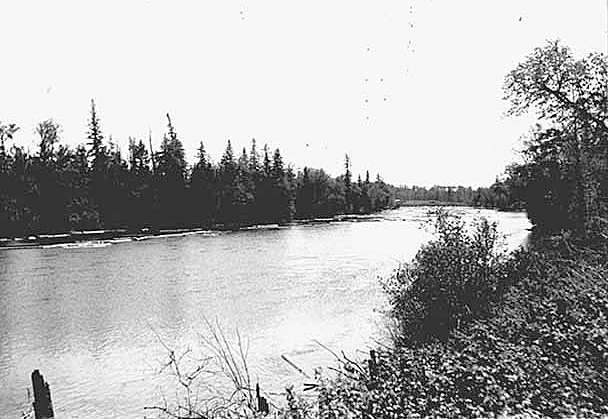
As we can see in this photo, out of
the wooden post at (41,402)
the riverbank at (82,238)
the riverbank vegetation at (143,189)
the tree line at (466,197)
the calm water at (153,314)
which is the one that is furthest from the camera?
the tree line at (466,197)

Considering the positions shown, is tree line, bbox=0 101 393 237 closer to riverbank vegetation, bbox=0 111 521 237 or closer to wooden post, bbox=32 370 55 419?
riverbank vegetation, bbox=0 111 521 237

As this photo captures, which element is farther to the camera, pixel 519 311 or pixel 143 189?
pixel 143 189

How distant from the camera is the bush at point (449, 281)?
42.0 ft

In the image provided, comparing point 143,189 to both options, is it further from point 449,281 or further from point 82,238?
point 449,281

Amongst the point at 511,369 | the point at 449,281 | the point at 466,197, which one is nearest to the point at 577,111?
the point at 449,281

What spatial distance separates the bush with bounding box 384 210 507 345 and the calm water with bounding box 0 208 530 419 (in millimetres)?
1510

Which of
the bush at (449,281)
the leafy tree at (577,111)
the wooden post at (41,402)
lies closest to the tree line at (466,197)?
the leafy tree at (577,111)

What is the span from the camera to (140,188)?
220 ft

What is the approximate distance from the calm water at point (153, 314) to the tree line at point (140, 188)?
23.8 meters

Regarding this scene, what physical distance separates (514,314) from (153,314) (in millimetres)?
12528

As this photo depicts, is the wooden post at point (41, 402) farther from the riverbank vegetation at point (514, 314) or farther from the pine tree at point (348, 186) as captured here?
the pine tree at point (348, 186)

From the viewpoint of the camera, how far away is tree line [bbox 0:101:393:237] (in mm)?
57219

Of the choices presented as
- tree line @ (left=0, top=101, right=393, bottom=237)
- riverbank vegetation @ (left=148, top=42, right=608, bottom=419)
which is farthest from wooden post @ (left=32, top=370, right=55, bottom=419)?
tree line @ (left=0, top=101, right=393, bottom=237)

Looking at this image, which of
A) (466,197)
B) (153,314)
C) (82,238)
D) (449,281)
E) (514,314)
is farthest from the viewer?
(466,197)
